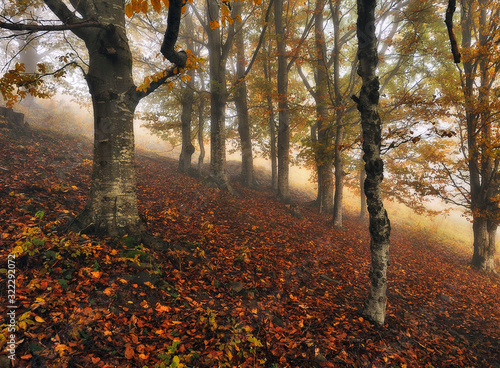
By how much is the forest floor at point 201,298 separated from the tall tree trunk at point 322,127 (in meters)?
5.93

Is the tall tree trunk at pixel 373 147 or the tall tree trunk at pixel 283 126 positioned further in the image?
the tall tree trunk at pixel 283 126

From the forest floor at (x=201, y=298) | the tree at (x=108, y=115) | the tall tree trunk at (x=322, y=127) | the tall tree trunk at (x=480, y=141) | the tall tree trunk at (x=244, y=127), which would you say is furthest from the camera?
the tall tree trunk at (x=244, y=127)

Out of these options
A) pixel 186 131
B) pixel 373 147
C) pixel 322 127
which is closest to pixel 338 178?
pixel 322 127

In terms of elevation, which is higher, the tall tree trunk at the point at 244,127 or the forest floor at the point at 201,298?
the tall tree trunk at the point at 244,127

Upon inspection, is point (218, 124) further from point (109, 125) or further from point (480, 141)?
point (480, 141)

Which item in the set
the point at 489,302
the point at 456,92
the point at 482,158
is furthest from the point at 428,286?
the point at 456,92

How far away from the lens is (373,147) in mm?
4230

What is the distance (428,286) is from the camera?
7.29m

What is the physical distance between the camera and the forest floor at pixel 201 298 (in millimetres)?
2869

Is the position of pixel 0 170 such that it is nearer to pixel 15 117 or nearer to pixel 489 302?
pixel 15 117

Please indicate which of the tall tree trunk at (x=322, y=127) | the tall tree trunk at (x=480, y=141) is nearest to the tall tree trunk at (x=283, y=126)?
the tall tree trunk at (x=322, y=127)

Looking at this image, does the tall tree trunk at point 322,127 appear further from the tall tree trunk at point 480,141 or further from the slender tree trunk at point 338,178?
the tall tree trunk at point 480,141

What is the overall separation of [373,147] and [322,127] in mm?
8051

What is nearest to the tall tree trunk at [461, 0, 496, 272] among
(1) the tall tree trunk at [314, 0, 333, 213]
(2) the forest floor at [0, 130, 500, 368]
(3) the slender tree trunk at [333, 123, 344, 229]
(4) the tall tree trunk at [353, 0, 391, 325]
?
(2) the forest floor at [0, 130, 500, 368]
